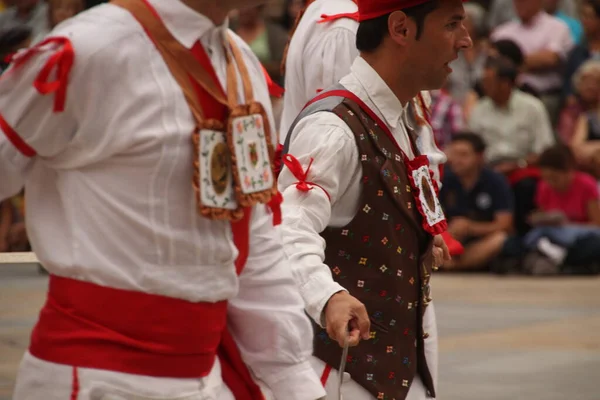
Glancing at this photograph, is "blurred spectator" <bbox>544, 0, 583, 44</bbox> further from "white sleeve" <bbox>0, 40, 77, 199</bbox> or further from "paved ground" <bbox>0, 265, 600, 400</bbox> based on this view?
"white sleeve" <bbox>0, 40, 77, 199</bbox>

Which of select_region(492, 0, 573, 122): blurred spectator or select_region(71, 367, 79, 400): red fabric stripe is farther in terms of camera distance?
select_region(492, 0, 573, 122): blurred spectator

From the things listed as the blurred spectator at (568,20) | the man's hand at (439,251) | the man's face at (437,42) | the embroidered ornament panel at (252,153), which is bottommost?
the blurred spectator at (568,20)

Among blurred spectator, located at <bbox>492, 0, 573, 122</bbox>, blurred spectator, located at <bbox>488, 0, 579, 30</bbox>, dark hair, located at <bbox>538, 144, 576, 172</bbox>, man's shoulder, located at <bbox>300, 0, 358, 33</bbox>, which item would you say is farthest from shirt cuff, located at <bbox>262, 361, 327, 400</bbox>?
blurred spectator, located at <bbox>488, 0, 579, 30</bbox>

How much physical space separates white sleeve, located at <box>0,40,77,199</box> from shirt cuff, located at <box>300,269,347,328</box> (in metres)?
0.95

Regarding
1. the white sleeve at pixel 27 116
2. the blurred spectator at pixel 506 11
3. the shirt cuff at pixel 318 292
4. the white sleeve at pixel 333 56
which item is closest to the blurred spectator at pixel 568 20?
the blurred spectator at pixel 506 11

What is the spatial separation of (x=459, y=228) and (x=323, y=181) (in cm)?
851

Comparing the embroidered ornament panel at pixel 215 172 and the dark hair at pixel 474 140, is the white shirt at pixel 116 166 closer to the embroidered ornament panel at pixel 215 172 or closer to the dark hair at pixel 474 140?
the embroidered ornament panel at pixel 215 172

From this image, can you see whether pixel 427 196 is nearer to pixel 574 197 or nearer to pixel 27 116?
pixel 27 116

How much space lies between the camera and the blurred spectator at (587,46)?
12938mm

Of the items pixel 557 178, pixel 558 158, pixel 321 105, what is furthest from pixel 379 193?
pixel 557 178

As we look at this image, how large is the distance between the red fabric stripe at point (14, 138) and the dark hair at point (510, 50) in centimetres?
1065

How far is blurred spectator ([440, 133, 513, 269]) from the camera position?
38.1ft

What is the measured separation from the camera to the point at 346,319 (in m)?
2.91

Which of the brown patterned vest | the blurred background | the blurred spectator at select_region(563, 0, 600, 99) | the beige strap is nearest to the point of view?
the beige strap
